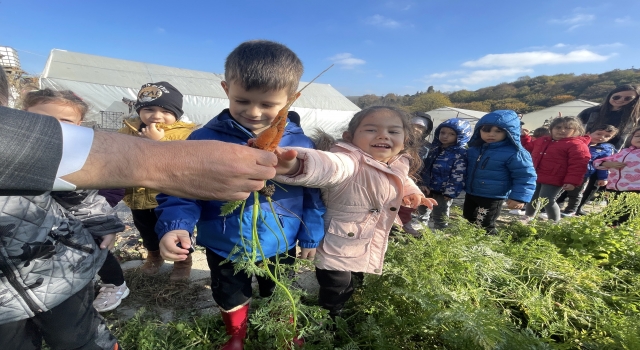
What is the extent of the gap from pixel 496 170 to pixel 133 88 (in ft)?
64.7

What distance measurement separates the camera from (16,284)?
1323mm

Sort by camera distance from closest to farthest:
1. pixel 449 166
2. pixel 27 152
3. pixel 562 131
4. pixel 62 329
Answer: pixel 27 152, pixel 62 329, pixel 449 166, pixel 562 131

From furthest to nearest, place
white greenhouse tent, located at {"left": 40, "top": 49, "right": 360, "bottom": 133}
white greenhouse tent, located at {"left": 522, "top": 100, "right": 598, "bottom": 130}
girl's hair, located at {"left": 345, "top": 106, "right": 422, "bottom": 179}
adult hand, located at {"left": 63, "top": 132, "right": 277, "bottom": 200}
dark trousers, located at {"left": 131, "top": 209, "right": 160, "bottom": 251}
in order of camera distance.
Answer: white greenhouse tent, located at {"left": 40, "top": 49, "right": 360, "bottom": 133} < white greenhouse tent, located at {"left": 522, "top": 100, "right": 598, "bottom": 130} < dark trousers, located at {"left": 131, "top": 209, "right": 160, "bottom": 251} < girl's hair, located at {"left": 345, "top": 106, "right": 422, "bottom": 179} < adult hand, located at {"left": 63, "top": 132, "right": 277, "bottom": 200}

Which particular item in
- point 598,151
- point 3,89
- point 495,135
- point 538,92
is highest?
point 538,92

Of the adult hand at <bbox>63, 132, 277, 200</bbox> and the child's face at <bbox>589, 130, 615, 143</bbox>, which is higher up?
the adult hand at <bbox>63, 132, 277, 200</bbox>

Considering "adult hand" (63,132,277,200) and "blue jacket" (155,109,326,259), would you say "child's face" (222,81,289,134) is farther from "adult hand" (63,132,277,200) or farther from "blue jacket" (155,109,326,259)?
"adult hand" (63,132,277,200)

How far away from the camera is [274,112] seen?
1.69 metres

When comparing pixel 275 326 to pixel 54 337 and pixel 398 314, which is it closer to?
pixel 398 314

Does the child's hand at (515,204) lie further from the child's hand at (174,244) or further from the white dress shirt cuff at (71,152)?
the white dress shirt cuff at (71,152)

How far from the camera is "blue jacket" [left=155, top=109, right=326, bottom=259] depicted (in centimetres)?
160

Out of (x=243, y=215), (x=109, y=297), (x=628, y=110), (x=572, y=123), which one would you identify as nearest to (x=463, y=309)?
(x=243, y=215)

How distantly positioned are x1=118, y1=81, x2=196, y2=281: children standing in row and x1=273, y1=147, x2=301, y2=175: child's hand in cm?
188

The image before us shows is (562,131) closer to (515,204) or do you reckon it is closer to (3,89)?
(515,204)

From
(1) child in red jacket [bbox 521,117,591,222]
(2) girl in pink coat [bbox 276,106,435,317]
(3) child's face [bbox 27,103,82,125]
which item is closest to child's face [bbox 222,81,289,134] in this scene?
(2) girl in pink coat [bbox 276,106,435,317]
